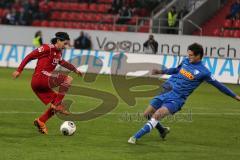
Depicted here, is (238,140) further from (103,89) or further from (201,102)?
(103,89)

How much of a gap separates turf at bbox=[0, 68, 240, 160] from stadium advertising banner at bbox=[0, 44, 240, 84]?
24.5ft

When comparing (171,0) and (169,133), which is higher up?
(171,0)

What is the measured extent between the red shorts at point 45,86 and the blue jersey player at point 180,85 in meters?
2.22

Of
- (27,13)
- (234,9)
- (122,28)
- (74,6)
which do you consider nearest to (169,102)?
(234,9)

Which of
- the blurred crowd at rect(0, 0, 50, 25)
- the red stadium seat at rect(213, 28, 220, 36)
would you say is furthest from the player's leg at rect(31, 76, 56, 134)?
the blurred crowd at rect(0, 0, 50, 25)

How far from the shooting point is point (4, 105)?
18.1 m

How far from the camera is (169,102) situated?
40.2ft

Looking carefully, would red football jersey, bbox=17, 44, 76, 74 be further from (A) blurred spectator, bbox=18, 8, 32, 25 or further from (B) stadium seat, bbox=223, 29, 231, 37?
(A) blurred spectator, bbox=18, 8, 32, 25

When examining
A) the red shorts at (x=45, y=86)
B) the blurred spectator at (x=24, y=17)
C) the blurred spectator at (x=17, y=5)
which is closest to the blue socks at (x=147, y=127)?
the red shorts at (x=45, y=86)

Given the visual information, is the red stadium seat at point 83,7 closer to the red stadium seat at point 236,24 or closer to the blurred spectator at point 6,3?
the blurred spectator at point 6,3

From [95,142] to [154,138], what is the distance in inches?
57.0

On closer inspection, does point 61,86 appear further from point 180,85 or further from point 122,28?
point 122,28

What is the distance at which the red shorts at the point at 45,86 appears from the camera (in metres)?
13.5

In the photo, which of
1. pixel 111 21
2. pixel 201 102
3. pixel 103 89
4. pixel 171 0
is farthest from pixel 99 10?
pixel 201 102
